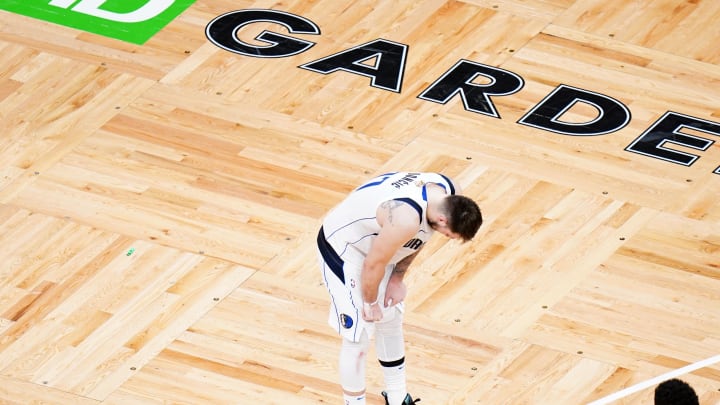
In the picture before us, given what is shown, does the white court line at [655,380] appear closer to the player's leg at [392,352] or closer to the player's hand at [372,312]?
the player's leg at [392,352]

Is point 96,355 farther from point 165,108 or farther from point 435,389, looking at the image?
point 165,108

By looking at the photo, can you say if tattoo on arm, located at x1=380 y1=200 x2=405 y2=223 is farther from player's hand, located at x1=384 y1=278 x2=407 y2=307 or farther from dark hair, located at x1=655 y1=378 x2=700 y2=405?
dark hair, located at x1=655 y1=378 x2=700 y2=405

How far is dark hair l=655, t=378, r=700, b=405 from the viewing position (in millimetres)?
6570

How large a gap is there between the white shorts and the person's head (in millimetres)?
609

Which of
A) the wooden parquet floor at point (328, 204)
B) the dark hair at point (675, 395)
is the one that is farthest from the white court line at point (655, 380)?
the dark hair at point (675, 395)

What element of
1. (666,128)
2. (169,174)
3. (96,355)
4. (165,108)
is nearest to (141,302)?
(96,355)

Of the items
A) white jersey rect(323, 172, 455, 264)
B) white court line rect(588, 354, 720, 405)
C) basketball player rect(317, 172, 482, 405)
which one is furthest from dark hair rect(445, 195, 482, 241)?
white court line rect(588, 354, 720, 405)

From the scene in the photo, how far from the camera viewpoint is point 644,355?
9641mm

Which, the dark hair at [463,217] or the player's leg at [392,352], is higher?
the dark hair at [463,217]

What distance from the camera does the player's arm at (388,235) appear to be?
806 centimetres

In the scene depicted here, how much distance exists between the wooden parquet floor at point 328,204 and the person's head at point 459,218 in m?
1.63

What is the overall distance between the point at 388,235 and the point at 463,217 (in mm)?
382

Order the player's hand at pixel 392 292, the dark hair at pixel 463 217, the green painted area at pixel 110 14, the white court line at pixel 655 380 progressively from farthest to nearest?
the green painted area at pixel 110 14, the white court line at pixel 655 380, the player's hand at pixel 392 292, the dark hair at pixel 463 217

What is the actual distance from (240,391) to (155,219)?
1.75 m
